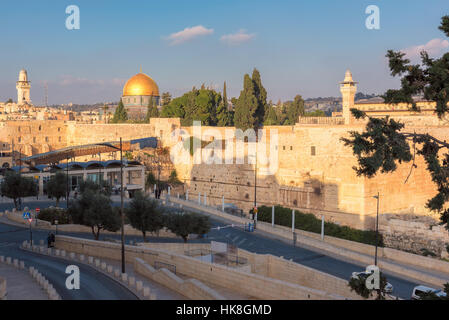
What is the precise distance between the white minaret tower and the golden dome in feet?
99.1

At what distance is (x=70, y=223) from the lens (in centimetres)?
3216

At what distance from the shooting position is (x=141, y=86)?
316ft

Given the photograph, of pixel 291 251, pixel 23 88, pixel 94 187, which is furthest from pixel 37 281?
pixel 23 88

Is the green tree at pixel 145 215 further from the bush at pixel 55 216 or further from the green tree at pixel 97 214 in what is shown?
the bush at pixel 55 216

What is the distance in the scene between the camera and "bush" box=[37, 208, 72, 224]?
32.2 meters

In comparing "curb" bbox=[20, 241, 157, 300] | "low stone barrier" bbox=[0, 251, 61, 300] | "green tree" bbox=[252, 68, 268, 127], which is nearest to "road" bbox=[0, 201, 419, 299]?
"curb" bbox=[20, 241, 157, 300]

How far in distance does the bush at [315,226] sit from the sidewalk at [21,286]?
66.4 ft

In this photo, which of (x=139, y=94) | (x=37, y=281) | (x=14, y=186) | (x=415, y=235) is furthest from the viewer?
(x=139, y=94)

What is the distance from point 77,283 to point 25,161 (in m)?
36.5

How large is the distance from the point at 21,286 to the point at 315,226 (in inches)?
854

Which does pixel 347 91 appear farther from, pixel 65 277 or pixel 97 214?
pixel 65 277

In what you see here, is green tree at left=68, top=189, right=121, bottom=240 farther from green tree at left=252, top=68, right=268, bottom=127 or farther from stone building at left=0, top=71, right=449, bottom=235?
green tree at left=252, top=68, right=268, bottom=127

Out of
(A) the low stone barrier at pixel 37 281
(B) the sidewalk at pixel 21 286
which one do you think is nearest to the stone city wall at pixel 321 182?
(A) the low stone barrier at pixel 37 281

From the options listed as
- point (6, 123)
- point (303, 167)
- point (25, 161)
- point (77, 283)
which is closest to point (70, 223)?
point (77, 283)
